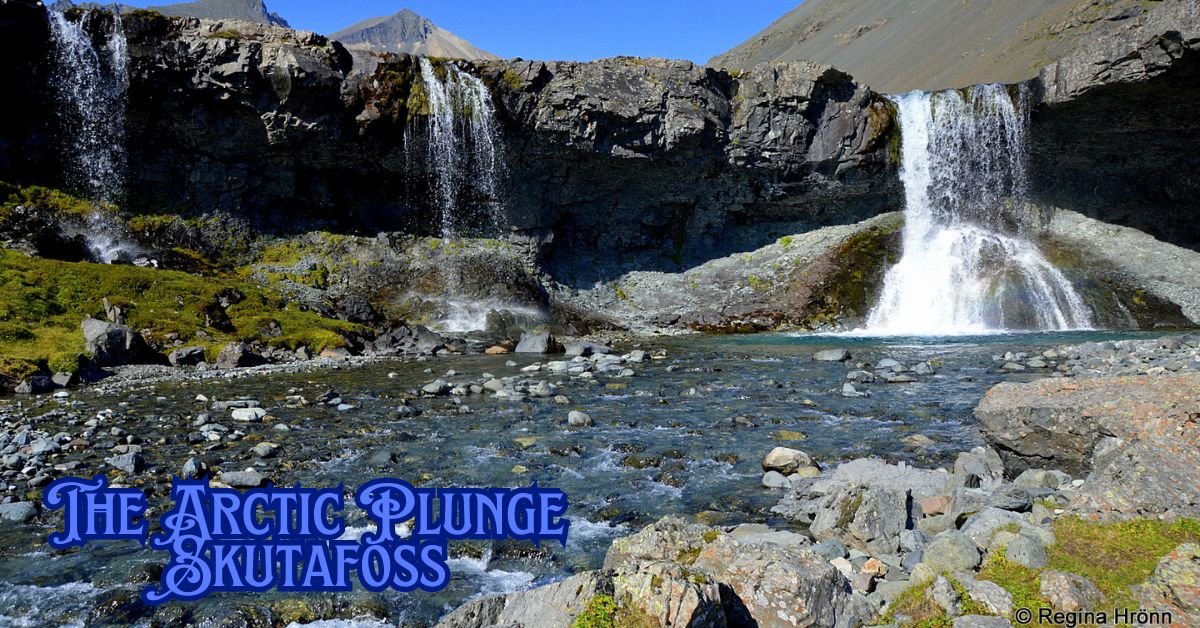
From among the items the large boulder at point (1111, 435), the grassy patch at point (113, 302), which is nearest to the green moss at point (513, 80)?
the grassy patch at point (113, 302)

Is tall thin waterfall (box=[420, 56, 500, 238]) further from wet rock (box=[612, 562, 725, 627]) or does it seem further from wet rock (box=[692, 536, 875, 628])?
wet rock (box=[612, 562, 725, 627])

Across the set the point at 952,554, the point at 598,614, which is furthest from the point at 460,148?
the point at 598,614

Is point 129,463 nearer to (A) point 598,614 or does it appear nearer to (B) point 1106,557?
(A) point 598,614

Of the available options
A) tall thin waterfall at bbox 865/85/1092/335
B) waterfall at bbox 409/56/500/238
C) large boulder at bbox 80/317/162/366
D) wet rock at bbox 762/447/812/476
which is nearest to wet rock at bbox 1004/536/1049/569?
wet rock at bbox 762/447/812/476

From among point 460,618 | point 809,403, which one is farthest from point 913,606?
point 809,403

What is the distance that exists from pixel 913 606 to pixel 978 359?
794 inches

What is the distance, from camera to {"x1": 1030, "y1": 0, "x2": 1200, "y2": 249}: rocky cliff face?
108ft

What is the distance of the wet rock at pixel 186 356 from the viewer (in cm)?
2234

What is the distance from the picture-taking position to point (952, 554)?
218 inches

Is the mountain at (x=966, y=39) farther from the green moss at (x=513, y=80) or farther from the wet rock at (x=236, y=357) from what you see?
the wet rock at (x=236, y=357)

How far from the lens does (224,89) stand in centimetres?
3584

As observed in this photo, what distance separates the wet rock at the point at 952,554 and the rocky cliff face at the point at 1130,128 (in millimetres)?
38302

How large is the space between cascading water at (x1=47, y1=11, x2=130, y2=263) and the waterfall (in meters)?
15.7

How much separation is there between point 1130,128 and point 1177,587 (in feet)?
149
